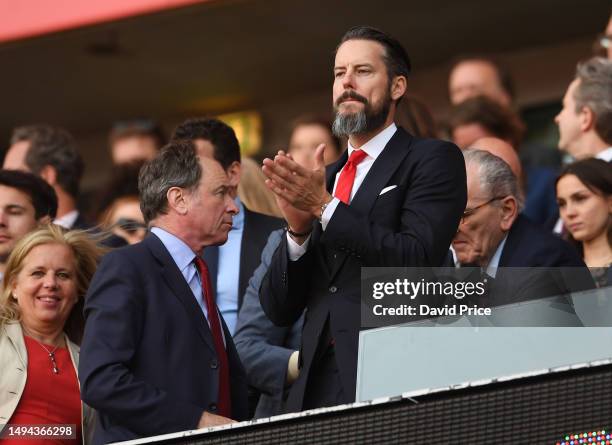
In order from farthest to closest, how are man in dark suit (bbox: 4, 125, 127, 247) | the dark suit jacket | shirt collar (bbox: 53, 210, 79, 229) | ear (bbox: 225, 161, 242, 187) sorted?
man in dark suit (bbox: 4, 125, 127, 247) → shirt collar (bbox: 53, 210, 79, 229) → ear (bbox: 225, 161, 242, 187) → the dark suit jacket

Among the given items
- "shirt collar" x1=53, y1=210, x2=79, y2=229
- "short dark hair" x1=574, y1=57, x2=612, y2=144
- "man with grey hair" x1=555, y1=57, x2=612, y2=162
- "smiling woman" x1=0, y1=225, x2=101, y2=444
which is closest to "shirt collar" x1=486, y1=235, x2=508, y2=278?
"man with grey hair" x1=555, y1=57, x2=612, y2=162

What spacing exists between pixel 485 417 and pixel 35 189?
325cm

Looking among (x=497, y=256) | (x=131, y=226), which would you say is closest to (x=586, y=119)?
(x=497, y=256)

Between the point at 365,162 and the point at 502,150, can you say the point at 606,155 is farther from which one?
the point at 365,162

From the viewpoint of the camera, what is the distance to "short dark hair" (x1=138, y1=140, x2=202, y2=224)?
469cm

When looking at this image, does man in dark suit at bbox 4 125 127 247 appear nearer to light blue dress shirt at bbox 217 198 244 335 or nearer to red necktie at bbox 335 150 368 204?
light blue dress shirt at bbox 217 198 244 335

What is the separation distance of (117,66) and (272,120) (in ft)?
6.52

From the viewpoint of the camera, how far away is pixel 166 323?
4387 millimetres

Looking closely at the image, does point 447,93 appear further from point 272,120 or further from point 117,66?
point 117,66

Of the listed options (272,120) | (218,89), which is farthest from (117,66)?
(272,120)

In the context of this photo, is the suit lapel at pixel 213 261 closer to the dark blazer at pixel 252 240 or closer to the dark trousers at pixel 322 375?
the dark blazer at pixel 252 240

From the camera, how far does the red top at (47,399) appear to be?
191 inches

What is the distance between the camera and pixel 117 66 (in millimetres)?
11008

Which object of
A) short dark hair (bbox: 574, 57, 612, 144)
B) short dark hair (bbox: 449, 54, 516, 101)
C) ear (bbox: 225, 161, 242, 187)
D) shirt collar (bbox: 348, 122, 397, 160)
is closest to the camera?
shirt collar (bbox: 348, 122, 397, 160)
